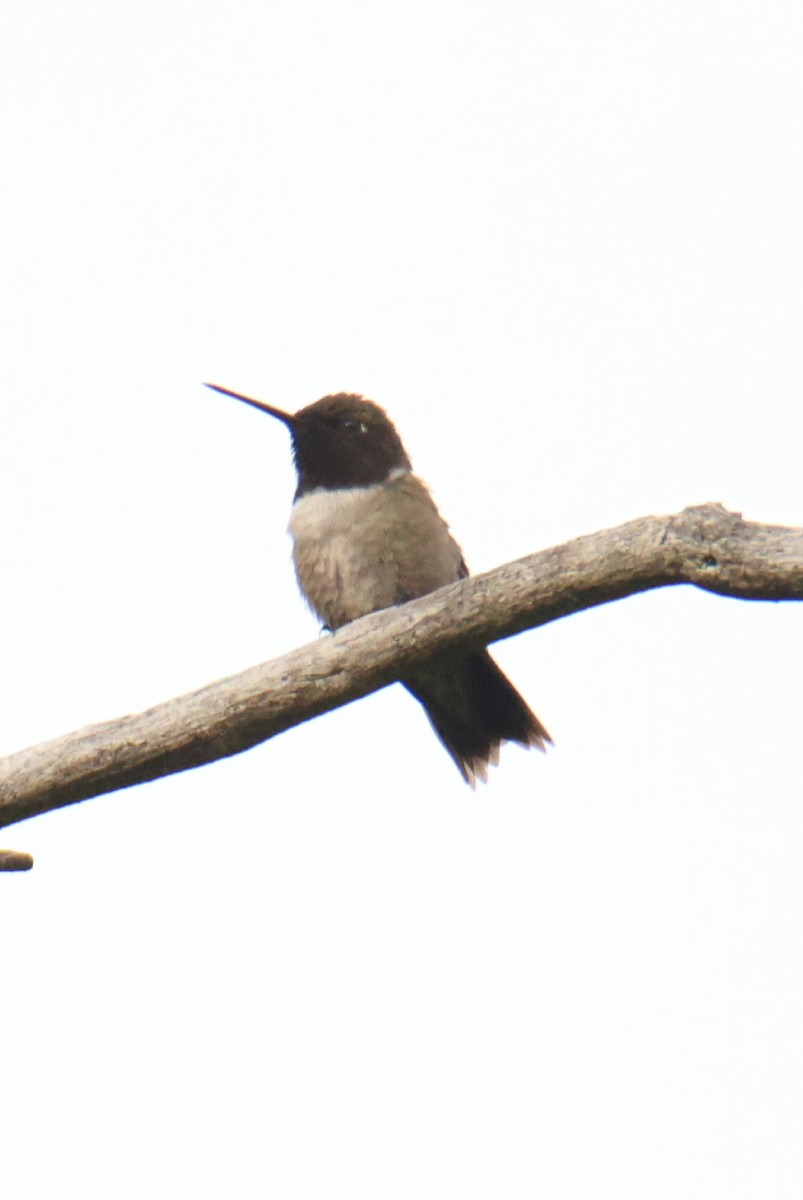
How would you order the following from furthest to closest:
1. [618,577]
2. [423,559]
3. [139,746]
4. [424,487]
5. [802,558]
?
[424,487]
[423,559]
[139,746]
[618,577]
[802,558]

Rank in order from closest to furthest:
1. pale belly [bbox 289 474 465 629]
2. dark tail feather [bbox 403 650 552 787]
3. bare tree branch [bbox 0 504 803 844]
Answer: bare tree branch [bbox 0 504 803 844], dark tail feather [bbox 403 650 552 787], pale belly [bbox 289 474 465 629]

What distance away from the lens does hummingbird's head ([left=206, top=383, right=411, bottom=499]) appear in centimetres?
659

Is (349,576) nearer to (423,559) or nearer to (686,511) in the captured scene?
(423,559)

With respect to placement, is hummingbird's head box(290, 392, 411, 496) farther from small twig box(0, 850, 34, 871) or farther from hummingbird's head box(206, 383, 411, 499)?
small twig box(0, 850, 34, 871)

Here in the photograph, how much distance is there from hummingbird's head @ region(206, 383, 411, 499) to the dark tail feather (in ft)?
3.20

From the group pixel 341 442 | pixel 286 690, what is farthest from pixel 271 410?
pixel 286 690

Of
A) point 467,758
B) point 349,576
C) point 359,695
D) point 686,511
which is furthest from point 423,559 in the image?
point 686,511

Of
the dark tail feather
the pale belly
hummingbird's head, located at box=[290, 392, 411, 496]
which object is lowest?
the dark tail feather

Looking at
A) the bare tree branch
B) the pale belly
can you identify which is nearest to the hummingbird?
the pale belly

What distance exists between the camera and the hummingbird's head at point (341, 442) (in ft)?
21.6

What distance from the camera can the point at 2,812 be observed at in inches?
162

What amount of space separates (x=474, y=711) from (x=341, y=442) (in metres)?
1.47

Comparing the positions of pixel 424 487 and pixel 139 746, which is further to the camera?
pixel 424 487

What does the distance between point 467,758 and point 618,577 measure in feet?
8.95
